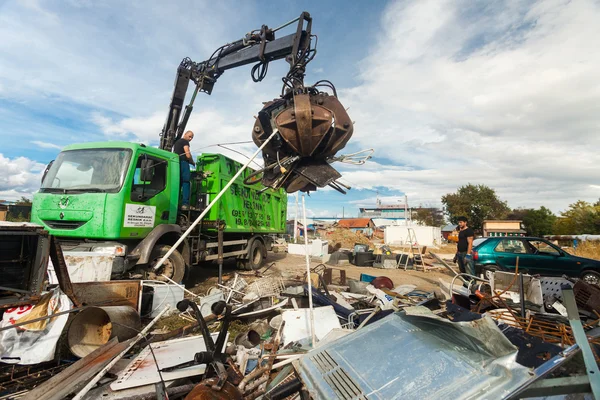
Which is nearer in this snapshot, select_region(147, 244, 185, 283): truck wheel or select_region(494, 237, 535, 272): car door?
select_region(147, 244, 185, 283): truck wheel

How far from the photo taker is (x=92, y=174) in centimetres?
493

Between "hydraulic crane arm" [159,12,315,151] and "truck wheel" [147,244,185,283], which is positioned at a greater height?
"hydraulic crane arm" [159,12,315,151]

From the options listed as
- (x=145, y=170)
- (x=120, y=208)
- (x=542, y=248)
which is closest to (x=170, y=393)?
(x=120, y=208)

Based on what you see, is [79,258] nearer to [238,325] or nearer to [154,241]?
[154,241]

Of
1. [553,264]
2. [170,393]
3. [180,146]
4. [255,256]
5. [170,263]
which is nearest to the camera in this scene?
[170,393]

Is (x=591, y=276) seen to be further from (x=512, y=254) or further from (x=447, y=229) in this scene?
(x=447, y=229)

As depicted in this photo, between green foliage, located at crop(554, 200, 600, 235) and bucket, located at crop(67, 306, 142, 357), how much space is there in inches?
1354

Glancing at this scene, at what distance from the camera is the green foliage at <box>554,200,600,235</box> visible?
1016 inches

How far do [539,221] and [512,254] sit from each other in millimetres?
34246

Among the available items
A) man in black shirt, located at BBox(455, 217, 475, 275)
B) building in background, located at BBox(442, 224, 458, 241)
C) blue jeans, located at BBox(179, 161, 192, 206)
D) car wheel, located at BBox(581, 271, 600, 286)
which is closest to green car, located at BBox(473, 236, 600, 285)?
car wheel, located at BBox(581, 271, 600, 286)

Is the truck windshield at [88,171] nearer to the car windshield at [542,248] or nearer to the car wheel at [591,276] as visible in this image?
the car windshield at [542,248]

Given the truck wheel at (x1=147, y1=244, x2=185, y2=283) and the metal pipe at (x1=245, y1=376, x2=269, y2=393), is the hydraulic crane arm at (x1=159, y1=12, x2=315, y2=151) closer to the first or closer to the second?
the truck wheel at (x1=147, y1=244, x2=185, y2=283)

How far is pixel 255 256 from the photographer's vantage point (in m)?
8.93

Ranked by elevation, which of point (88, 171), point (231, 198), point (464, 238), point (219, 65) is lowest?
point (464, 238)
